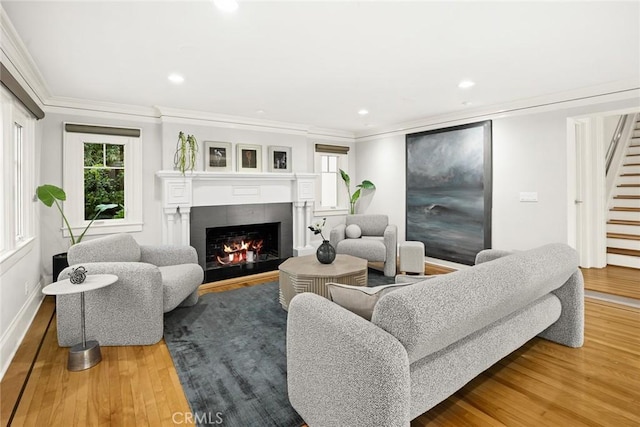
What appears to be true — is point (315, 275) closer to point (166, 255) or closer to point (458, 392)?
point (458, 392)

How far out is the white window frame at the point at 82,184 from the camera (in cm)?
414

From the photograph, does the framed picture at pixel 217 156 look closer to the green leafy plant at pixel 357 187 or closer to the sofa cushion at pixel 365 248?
the sofa cushion at pixel 365 248

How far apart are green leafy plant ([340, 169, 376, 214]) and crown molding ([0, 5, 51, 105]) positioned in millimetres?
4503

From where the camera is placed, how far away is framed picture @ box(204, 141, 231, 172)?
486 centimetres

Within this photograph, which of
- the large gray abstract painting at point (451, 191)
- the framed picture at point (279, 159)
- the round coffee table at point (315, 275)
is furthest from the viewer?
the framed picture at point (279, 159)

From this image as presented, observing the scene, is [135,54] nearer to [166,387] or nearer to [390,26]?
[390,26]

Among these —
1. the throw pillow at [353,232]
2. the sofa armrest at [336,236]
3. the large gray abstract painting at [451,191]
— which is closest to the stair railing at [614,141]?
the large gray abstract painting at [451,191]

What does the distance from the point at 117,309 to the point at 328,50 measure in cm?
268

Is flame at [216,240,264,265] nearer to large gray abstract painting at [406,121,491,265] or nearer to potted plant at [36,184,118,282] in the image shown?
potted plant at [36,184,118,282]

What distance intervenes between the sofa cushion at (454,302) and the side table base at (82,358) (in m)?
2.17

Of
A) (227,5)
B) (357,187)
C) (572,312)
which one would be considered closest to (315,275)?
(572,312)

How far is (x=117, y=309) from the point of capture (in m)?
2.63

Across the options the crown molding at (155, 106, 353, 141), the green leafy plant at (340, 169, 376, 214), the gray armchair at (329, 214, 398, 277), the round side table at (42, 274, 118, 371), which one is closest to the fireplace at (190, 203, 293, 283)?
the gray armchair at (329, 214, 398, 277)

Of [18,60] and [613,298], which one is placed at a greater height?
[18,60]
